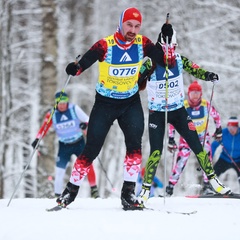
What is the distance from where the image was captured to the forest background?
11.7 m

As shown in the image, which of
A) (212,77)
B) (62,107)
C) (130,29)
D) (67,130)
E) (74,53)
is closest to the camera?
(130,29)

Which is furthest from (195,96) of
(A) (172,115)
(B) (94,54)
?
(B) (94,54)

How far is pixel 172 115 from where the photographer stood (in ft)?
20.7

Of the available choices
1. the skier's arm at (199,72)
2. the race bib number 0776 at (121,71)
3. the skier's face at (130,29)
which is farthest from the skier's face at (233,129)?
the skier's face at (130,29)

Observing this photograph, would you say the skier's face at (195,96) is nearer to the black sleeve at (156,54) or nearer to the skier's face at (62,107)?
the skier's face at (62,107)

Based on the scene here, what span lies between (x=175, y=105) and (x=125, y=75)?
46.4 inches

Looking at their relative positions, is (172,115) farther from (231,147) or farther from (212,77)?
(231,147)

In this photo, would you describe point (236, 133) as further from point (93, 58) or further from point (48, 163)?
point (93, 58)

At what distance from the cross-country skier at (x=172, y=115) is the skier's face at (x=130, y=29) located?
0.83m

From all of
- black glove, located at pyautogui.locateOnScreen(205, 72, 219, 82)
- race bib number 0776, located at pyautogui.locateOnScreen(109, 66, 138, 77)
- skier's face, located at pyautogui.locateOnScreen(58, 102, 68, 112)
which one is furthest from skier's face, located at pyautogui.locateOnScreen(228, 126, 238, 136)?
race bib number 0776, located at pyautogui.locateOnScreen(109, 66, 138, 77)

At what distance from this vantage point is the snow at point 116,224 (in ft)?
14.4

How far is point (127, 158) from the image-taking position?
5535 millimetres

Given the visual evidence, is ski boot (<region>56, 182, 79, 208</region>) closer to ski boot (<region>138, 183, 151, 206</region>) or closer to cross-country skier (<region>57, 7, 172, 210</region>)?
cross-country skier (<region>57, 7, 172, 210</region>)

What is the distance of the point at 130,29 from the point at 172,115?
1.47 meters
